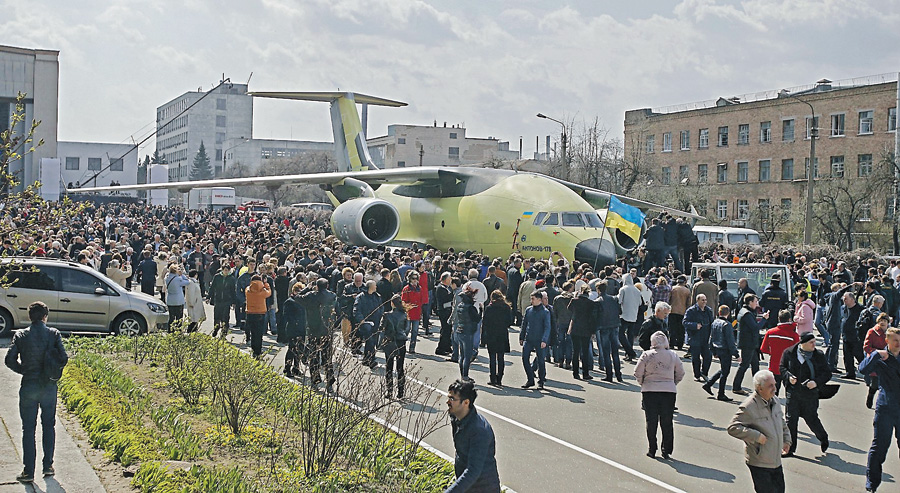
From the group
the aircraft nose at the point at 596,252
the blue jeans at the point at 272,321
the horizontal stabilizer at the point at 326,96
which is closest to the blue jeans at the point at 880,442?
the blue jeans at the point at 272,321

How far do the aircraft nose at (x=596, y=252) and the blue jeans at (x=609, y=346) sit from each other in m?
7.77

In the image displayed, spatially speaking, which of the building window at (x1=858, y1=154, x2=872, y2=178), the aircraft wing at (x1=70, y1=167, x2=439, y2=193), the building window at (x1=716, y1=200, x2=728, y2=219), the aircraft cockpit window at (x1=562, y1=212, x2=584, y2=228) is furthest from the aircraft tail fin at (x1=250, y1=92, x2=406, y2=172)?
the building window at (x1=716, y1=200, x2=728, y2=219)

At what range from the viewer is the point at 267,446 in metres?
8.96

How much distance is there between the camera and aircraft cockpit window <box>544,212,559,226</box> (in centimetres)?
2309

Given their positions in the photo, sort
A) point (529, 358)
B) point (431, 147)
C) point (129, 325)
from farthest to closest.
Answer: point (431, 147), point (129, 325), point (529, 358)

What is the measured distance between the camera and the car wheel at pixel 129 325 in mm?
15586

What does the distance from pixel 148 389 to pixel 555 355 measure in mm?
6848

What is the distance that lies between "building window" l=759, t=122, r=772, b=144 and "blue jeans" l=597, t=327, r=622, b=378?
1797 inches

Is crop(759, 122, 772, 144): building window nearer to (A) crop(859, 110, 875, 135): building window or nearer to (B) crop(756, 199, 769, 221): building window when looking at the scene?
(B) crop(756, 199, 769, 221): building window

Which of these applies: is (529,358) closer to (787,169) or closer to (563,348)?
(563,348)

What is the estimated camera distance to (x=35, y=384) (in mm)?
7852

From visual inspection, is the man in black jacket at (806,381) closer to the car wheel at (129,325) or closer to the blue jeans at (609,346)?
the blue jeans at (609,346)

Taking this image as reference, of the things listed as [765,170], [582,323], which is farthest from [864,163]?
[582,323]

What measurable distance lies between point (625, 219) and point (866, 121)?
114 feet
